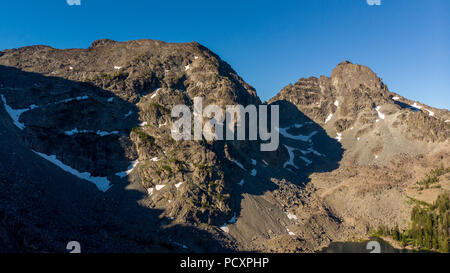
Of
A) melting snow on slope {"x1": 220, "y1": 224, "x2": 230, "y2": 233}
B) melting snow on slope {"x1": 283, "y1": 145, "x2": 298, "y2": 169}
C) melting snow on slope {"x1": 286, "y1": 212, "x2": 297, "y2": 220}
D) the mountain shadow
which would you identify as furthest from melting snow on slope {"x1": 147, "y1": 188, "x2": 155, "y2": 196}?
melting snow on slope {"x1": 283, "y1": 145, "x2": 298, "y2": 169}

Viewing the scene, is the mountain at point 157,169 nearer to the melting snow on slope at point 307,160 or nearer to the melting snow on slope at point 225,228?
the melting snow on slope at point 225,228

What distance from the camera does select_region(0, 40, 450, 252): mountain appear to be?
65.8 meters

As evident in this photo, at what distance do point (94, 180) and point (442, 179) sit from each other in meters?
136

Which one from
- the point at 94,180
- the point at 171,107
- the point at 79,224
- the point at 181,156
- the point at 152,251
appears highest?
the point at 171,107

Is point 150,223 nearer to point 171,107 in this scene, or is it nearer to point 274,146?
point 171,107

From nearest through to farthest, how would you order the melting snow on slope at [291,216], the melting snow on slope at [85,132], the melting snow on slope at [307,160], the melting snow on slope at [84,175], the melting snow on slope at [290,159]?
the melting snow on slope at [84,175]
the melting snow on slope at [85,132]
the melting snow on slope at [291,216]
the melting snow on slope at [290,159]
the melting snow on slope at [307,160]

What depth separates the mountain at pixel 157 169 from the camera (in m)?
65.8

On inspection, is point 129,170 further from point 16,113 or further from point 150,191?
point 16,113

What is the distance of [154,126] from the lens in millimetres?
111062

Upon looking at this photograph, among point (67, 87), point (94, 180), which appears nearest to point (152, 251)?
point (94, 180)

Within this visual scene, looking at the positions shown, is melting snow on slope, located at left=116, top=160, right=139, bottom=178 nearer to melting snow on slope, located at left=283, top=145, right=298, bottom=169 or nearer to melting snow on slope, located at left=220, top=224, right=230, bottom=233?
melting snow on slope, located at left=220, top=224, right=230, bottom=233

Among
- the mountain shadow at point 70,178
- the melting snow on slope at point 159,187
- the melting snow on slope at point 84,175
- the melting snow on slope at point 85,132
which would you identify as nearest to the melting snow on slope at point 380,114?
the mountain shadow at point 70,178

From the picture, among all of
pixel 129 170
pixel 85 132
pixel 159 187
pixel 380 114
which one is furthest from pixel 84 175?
pixel 380 114
